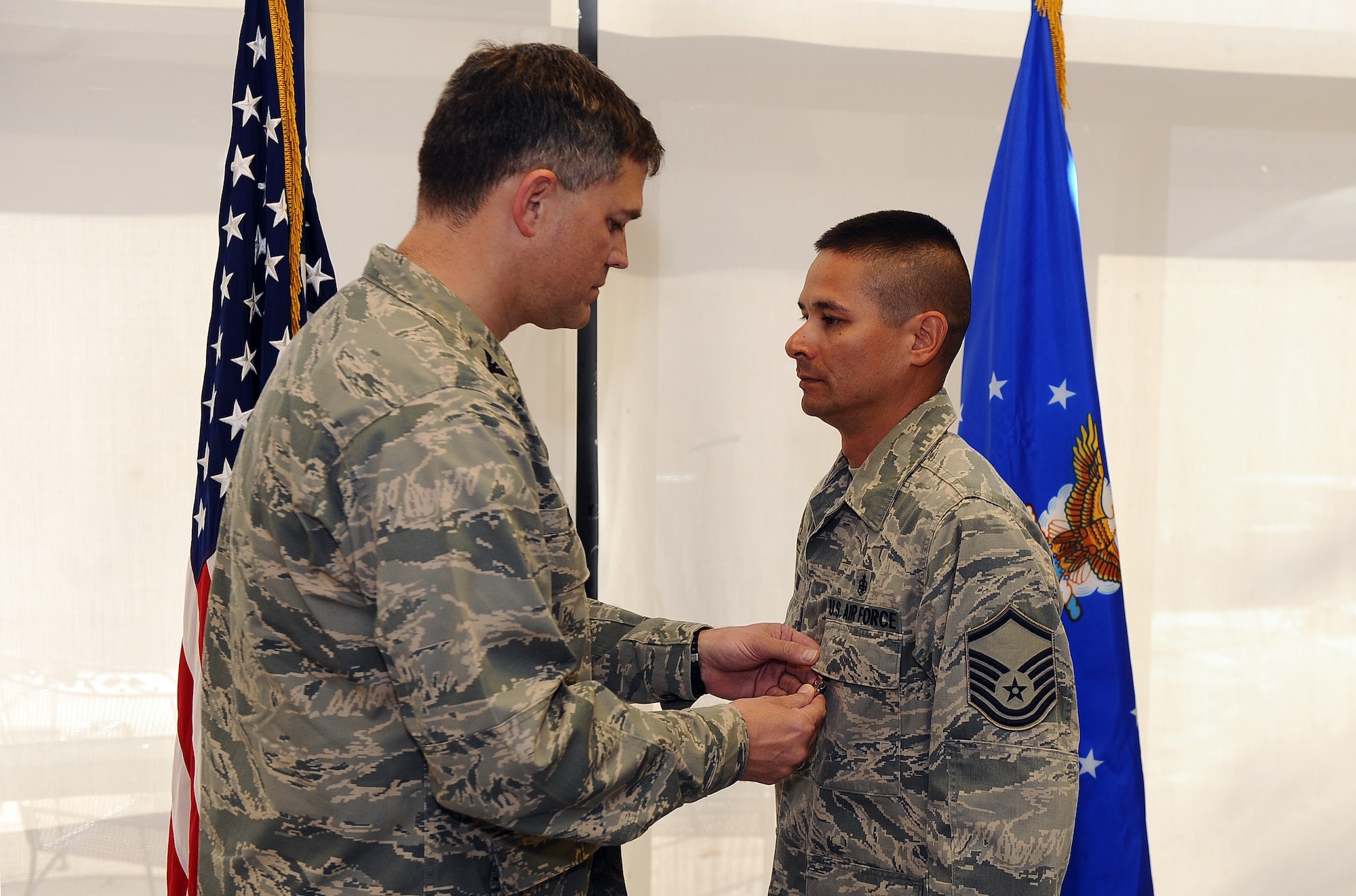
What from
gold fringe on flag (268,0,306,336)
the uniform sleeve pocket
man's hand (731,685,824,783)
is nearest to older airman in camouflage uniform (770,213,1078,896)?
the uniform sleeve pocket

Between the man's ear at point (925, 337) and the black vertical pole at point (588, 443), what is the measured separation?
1.19 meters

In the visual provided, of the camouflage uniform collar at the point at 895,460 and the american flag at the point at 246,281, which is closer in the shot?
the camouflage uniform collar at the point at 895,460

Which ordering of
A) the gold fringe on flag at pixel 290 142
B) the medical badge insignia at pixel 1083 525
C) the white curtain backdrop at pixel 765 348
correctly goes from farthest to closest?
1. the white curtain backdrop at pixel 765 348
2. the medical badge insignia at pixel 1083 525
3. the gold fringe on flag at pixel 290 142

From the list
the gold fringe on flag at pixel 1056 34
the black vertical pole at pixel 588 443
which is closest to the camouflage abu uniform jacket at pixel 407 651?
the black vertical pole at pixel 588 443

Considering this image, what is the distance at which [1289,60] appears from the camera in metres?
2.86

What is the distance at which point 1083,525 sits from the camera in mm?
2316

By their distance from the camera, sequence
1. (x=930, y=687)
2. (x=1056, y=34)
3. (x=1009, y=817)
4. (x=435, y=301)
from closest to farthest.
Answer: (x=435, y=301)
(x=1009, y=817)
(x=930, y=687)
(x=1056, y=34)

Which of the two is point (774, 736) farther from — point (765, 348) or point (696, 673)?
point (765, 348)

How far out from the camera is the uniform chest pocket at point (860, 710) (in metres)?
1.60

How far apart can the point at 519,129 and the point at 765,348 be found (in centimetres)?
160

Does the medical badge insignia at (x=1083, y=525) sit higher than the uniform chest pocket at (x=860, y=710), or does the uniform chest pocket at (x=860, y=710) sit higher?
the medical badge insignia at (x=1083, y=525)

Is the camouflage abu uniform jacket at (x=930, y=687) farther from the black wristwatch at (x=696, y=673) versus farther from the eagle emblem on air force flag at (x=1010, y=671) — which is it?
the black wristwatch at (x=696, y=673)

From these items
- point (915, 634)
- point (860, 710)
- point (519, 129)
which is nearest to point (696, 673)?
point (860, 710)

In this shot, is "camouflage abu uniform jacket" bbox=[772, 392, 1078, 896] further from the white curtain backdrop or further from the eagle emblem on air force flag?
the white curtain backdrop
